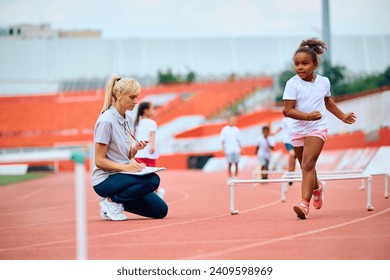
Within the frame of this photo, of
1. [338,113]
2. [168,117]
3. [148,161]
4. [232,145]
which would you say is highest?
[338,113]

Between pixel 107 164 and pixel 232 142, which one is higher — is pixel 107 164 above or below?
above

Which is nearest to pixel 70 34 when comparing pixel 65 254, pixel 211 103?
pixel 211 103

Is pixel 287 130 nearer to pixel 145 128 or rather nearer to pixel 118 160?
pixel 145 128

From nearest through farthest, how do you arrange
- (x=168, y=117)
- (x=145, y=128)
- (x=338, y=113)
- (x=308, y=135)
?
1. (x=308, y=135)
2. (x=338, y=113)
3. (x=145, y=128)
4. (x=168, y=117)

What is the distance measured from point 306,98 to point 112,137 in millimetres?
2073

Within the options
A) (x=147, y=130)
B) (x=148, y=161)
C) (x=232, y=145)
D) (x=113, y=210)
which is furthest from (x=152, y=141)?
(x=232, y=145)

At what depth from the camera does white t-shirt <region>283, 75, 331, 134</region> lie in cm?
899

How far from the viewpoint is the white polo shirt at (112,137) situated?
9070 millimetres

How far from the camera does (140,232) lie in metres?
8.32

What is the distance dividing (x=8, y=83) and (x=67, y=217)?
5297cm

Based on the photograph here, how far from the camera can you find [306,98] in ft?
29.7

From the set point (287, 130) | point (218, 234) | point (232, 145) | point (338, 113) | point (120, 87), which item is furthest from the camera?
point (232, 145)

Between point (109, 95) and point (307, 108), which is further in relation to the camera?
point (109, 95)

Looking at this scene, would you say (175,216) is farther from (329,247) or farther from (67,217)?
(329,247)
